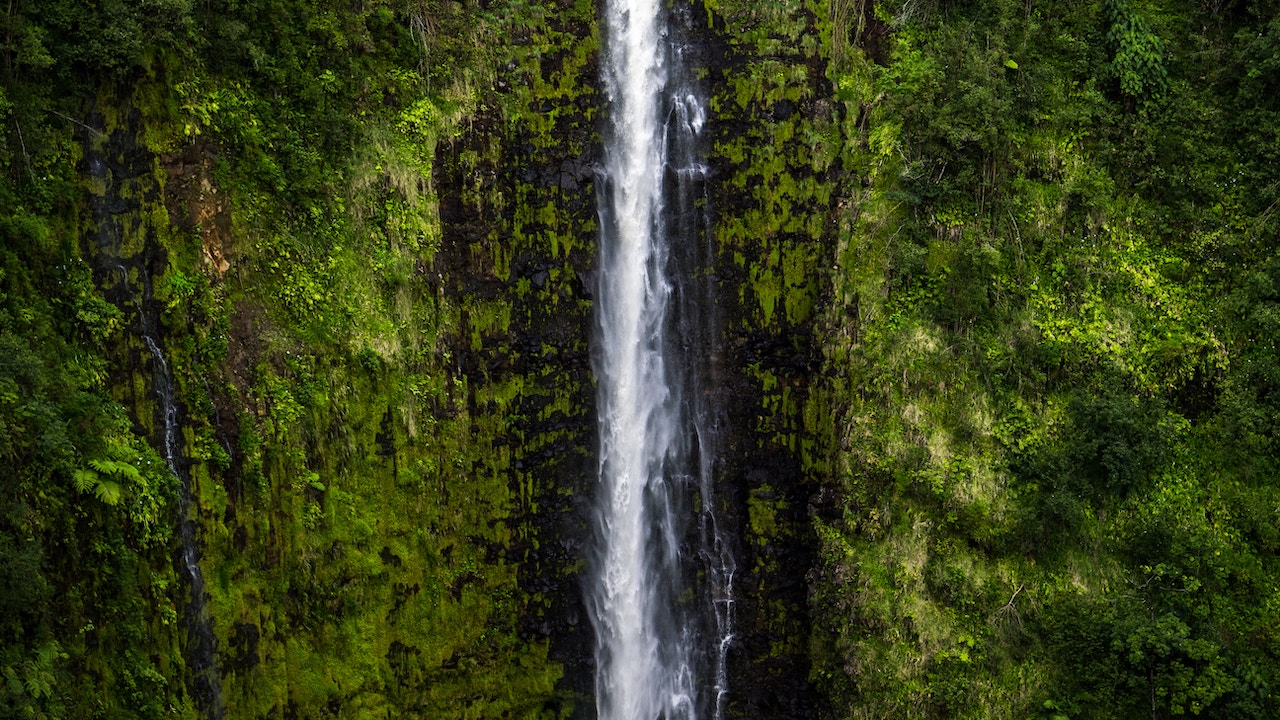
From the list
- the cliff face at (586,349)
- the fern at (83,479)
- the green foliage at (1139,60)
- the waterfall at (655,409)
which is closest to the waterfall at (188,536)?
the cliff face at (586,349)

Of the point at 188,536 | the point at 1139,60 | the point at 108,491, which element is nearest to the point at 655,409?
the point at 188,536

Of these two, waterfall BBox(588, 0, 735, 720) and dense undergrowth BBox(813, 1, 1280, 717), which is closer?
dense undergrowth BBox(813, 1, 1280, 717)

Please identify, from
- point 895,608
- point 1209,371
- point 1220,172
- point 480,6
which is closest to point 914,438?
point 895,608

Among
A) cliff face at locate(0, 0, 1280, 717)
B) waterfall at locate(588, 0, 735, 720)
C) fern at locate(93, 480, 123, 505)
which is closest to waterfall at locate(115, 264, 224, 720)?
cliff face at locate(0, 0, 1280, 717)

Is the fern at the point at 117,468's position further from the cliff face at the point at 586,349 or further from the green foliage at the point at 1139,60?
the green foliage at the point at 1139,60

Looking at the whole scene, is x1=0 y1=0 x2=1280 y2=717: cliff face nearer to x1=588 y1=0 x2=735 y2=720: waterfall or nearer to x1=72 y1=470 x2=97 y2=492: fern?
x1=72 y1=470 x2=97 y2=492: fern

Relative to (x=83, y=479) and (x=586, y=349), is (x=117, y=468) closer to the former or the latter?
(x=83, y=479)
